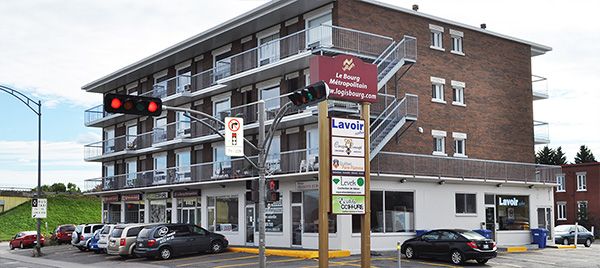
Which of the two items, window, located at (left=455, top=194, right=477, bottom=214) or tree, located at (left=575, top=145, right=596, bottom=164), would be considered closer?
window, located at (left=455, top=194, right=477, bottom=214)

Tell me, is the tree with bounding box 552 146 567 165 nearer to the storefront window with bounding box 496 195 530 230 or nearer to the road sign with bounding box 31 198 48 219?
the storefront window with bounding box 496 195 530 230

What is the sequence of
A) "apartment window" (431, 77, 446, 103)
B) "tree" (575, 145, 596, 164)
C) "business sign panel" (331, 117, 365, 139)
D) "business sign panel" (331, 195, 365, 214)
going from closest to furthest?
"business sign panel" (331, 195, 365, 214) → "business sign panel" (331, 117, 365, 139) → "apartment window" (431, 77, 446, 103) → "tree" (575, 145, 596, 164)

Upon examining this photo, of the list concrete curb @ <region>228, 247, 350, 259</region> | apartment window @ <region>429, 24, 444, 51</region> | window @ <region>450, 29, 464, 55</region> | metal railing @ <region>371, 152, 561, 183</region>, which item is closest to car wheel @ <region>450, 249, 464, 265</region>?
concrete curb @ <region>228, 247, 350, 259</region>

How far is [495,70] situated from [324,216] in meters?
23.4

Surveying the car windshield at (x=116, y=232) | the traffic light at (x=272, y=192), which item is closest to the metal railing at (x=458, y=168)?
the traffic light at (x=272, y=192)

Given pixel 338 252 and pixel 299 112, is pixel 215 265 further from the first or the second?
pixel 299 112

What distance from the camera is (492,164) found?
3831 centimetres

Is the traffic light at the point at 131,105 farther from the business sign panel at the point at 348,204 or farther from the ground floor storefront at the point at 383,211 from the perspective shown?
the ground floor storefront at the point at 383,211

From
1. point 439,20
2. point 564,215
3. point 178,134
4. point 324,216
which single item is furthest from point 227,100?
point 564,215

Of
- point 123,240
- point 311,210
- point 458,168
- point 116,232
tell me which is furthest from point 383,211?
point 116,232

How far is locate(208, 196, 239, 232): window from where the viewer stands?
3906 cm

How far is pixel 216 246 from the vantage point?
34.0m

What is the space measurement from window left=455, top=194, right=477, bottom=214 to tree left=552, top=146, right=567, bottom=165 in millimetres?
54907

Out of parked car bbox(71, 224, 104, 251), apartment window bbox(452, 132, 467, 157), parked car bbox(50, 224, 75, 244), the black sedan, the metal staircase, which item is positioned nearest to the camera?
the black sedan
